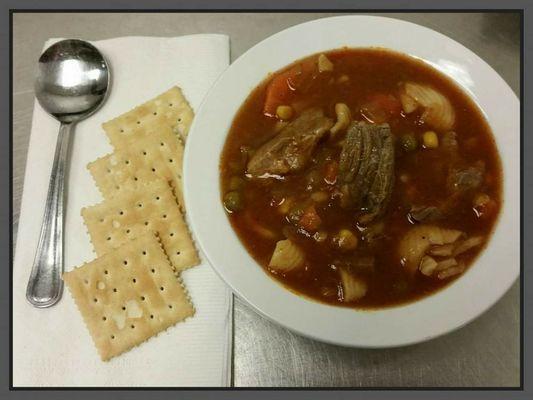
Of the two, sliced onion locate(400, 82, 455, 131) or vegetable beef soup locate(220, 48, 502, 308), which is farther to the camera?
sliced onion locate(400, 82, 455, 131)

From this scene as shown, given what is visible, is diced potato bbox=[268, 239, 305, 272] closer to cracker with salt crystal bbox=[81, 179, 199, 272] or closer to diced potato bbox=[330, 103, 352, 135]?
cracker with salt crystal bbox=[81, 179, 199, 272]

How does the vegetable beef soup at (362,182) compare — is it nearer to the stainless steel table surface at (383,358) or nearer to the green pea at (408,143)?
the green pea at (408,143)

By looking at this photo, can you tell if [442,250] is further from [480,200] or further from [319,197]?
[319,197]

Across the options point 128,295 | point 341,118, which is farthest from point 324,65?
point 128,295

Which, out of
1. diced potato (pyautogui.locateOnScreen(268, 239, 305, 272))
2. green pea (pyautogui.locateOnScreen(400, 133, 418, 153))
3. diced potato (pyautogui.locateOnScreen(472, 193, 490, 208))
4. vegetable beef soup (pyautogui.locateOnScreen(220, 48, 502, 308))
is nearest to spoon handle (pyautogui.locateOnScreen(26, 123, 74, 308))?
vegetable beef soup (pyautogui.locateOnScreen(220, 48, 502, 308))

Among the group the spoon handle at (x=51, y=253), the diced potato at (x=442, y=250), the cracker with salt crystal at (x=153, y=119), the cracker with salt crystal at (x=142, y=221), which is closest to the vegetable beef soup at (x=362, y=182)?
the diced potato at (x=442, y=250)

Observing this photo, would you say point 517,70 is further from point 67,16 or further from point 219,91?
point 67,16
